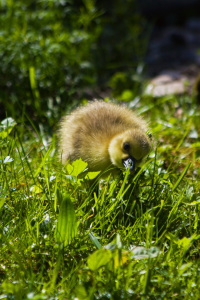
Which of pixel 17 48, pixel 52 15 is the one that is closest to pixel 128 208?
pixel 17 48

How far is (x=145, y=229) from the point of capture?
8.61 ft

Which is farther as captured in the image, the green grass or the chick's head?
the chick's head

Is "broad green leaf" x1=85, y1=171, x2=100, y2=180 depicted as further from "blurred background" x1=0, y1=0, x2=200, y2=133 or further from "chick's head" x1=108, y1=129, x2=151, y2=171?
"blurred background" x1=0, y1=0, x2=200, y2=133

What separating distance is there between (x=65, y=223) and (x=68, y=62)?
3.00 meters

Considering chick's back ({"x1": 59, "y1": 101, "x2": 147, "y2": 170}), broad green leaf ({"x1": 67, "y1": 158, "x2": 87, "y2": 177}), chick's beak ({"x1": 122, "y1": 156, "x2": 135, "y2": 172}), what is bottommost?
chick's beak ({"x1": 122, "y1": 156, "x2": 135, "y2": 172})

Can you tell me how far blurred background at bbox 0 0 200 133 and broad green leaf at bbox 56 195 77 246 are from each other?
1223 millimetres

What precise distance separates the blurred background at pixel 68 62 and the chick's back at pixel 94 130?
0.39m

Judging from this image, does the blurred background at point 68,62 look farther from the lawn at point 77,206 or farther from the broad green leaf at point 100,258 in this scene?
the broad green leaf at point 100,258

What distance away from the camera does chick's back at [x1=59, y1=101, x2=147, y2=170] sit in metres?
3.14

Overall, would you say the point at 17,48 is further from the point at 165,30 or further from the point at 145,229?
the point at 165,30

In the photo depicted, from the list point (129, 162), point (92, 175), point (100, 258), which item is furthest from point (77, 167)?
point (100, 258)

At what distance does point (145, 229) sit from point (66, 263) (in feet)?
1.76

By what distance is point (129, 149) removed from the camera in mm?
3051

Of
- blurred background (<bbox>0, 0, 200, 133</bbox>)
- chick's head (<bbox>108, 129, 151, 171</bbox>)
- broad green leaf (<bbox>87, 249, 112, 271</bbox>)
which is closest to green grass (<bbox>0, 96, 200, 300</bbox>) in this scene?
broad green leaf (<bbox>87, 249, 112, 271</bbox>)
